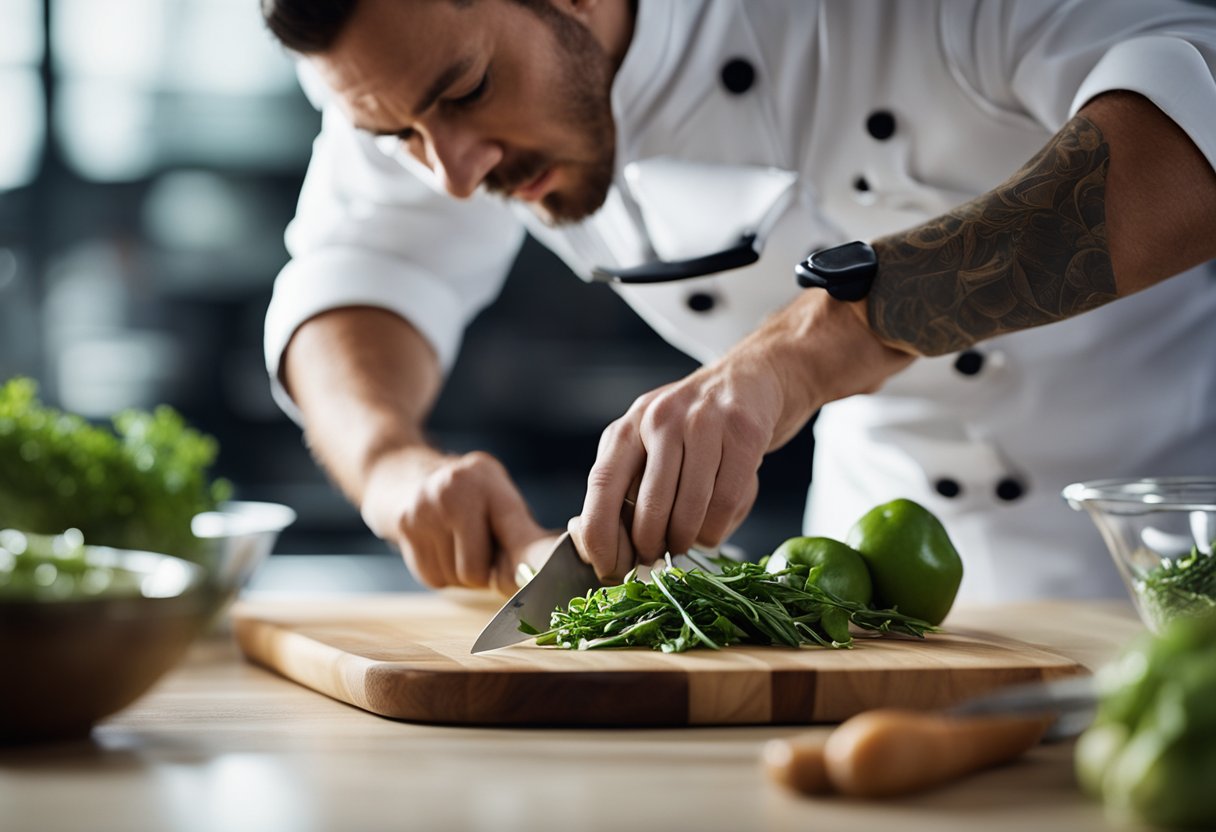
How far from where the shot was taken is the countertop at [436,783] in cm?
69

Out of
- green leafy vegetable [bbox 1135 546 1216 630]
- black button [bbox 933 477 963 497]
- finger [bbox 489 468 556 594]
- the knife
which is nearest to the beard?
finger [bbox 489 468 556 594]

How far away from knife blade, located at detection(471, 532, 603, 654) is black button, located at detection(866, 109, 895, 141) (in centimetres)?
71

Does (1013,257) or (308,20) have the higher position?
(308,20)

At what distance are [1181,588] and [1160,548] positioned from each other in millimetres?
48

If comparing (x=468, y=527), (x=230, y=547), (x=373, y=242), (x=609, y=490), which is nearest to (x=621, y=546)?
(x=609, y=490)

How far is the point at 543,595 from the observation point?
120 centimetres

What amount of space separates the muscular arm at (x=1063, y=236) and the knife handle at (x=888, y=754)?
0.58 meters

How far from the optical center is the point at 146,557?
834 millimetres

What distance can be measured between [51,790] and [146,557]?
0.50 ft

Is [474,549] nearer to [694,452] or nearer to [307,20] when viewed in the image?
[694,452]

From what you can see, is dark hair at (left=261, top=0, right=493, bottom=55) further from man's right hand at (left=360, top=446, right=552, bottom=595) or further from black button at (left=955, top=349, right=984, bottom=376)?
black button at (left=955, top=349, right=984, bottom=376)

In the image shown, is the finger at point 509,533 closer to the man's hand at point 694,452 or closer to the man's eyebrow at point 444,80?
the man's hand at point 694,452

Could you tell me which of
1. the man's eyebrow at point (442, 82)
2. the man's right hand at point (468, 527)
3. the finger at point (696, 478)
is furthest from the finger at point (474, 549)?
the man's eyebrow at point (442, 82)

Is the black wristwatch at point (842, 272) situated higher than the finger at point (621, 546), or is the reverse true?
the black wristwatch at point (842, 272)
